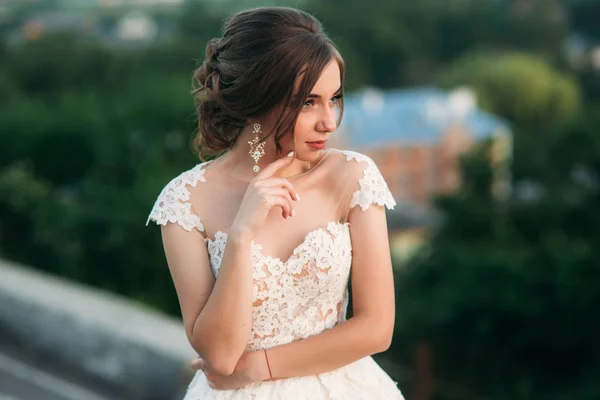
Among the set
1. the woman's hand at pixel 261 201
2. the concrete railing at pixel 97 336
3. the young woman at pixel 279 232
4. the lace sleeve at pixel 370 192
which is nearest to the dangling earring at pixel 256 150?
the young woman at pixel 279 232

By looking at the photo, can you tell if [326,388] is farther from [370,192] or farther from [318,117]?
[318,117]

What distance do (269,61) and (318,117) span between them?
151 millimetres

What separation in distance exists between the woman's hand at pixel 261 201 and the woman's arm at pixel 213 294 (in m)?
0.03

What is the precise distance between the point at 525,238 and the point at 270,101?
2457 cm

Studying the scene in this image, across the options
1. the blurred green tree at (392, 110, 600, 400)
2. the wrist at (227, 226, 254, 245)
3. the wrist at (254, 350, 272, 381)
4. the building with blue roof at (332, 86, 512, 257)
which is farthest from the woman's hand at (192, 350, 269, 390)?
the building with blue roof at (332, 86, 512, 257)

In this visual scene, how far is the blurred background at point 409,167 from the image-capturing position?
15070 millimetres

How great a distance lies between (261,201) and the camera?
5.43ft

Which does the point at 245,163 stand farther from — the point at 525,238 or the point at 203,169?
the point at 525,238

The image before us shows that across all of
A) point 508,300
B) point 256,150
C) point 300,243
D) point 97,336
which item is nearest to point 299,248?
point 300,243

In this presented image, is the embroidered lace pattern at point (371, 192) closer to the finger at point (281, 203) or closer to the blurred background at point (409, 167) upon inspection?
the finger at point (281, 203)

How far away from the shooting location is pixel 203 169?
186cm

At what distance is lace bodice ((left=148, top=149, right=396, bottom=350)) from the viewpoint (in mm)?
1737

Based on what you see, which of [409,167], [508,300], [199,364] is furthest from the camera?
[409,167]

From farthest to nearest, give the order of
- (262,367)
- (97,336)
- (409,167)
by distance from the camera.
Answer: (409,167), (97,336), (262,367)
